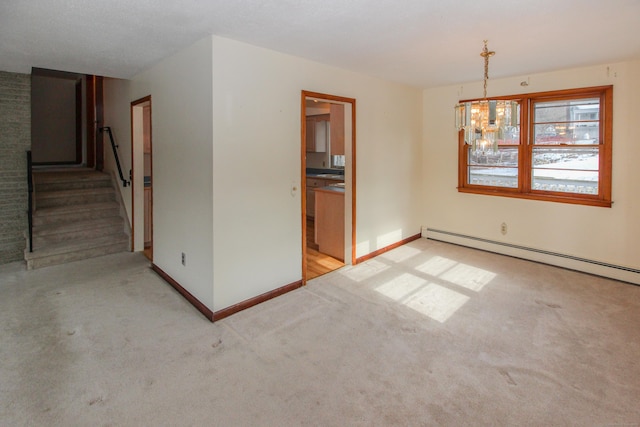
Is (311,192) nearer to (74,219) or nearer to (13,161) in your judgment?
(74,219)

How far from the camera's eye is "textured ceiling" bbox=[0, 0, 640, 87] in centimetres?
229

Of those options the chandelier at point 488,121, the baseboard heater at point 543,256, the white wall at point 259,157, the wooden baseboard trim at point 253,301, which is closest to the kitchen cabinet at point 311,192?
the baseboard heater at point 543,256

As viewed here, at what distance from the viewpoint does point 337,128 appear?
4.52m

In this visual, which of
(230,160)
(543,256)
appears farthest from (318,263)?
(543,256)

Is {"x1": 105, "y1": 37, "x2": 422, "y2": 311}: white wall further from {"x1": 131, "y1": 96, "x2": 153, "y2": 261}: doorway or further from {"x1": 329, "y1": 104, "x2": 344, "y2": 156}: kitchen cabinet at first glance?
{"x1": 131, "y1": 96, "x2": 153, "y2": 261}: doorway

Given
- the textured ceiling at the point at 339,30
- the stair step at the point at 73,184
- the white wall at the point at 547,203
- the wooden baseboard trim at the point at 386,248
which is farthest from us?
the stair step at the point at 73,184

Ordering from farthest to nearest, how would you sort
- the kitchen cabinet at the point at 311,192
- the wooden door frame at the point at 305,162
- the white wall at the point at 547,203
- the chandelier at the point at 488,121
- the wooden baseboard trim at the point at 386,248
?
the kitchen cabinet at the point at 311,192 → the wooden baseboard trim at the point at 386,248 → the white wall at the point at 547,203 → the wooden door frame at the point at 305,162 → the chandelier at the point at 488,121

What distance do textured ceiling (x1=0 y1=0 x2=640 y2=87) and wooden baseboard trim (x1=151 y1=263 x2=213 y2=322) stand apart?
7.29ft

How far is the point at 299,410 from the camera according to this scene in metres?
1.99

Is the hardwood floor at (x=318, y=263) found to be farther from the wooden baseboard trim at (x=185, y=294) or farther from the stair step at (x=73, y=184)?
the stair step at (x=73, y=184)

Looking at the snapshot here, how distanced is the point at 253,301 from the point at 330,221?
1.78 metres

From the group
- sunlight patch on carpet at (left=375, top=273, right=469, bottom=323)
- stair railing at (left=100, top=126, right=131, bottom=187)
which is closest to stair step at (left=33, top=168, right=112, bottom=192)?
stair railing at (left=100, top=126, right=131, bottom=187)

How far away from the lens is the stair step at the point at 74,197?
16.6 ft

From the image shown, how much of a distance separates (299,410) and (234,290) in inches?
55.5
